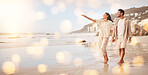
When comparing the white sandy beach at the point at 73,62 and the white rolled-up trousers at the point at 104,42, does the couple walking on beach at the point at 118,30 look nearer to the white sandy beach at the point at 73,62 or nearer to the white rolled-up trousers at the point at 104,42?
the white rolled-up trousers at the point at 104,42

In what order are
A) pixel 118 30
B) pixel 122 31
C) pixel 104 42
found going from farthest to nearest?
pixel 104 42 → pixel 118 30 → pixel 122 31

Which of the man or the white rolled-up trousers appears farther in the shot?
the white rolled-up trousers

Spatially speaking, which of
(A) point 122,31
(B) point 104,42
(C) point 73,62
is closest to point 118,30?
(A) point 122,31

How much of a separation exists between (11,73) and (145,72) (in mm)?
3464

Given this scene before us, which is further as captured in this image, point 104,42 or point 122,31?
point 104,42

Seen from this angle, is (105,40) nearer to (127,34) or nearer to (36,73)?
(127,34)

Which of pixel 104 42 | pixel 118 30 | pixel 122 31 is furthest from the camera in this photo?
pixel 104 42

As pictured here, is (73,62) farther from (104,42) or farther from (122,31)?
A: (122,31)

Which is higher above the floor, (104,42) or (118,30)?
(118,30)

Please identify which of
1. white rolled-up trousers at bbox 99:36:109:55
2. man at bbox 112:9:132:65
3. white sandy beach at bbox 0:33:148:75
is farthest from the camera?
white rolled-up trousers at bbox 99:36:109:55

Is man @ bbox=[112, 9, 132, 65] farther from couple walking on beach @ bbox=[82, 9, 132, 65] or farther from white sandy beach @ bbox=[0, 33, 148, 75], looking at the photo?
white sandy beach @ bbox=[0, 33, 148, 75]

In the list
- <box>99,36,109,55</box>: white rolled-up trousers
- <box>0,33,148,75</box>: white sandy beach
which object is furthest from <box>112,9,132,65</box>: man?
<box>0,33,148,75</box>: white sandy beach

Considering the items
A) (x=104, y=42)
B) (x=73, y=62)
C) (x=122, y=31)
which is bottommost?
(x=73, y=62)

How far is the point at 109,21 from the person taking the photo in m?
5.59
